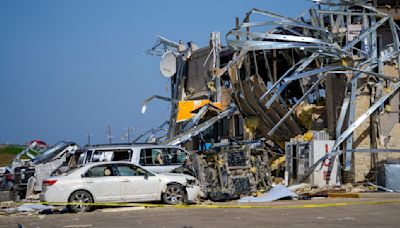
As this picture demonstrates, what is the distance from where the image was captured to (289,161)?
21641 mm

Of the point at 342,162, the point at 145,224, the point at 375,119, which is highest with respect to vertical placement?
the point at 375,119

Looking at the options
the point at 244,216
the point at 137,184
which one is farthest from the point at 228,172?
the point at 244,216

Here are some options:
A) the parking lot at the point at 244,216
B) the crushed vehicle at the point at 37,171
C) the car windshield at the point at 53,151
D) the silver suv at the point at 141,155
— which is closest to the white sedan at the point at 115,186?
the parking lot at the point at 244,216

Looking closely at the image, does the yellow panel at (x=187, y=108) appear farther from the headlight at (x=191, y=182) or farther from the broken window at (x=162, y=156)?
the headlight at (x=191, y=182)

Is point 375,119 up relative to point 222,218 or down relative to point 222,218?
up

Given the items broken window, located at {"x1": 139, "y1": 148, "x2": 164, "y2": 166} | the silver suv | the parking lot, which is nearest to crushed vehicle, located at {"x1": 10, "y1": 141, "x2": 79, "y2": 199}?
the silver suv

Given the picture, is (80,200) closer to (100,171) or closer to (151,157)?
(100,171)

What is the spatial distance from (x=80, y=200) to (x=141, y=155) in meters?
3.57

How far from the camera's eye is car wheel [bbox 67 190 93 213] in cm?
1584

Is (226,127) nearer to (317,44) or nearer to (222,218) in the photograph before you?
(317,44)

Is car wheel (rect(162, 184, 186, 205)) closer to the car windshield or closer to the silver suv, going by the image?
the silver suv

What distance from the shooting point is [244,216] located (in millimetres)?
13594

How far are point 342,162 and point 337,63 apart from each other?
362 cm

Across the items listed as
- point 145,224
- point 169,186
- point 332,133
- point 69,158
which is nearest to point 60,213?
point 169,186
